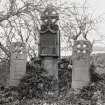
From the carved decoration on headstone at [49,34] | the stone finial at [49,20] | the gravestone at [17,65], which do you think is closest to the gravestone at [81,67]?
the carved decoration on headstone at [49,34]

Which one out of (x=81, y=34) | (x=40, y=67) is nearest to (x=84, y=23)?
(x=81, y=34)

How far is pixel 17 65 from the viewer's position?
8750 mm

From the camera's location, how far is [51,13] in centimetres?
885

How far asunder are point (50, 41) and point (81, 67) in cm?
165

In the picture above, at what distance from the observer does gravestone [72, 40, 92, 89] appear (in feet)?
26.7

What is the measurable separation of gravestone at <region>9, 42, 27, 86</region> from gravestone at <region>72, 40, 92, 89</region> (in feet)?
6.88

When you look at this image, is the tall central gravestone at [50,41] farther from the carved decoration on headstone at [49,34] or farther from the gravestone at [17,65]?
the gravestone at [17,65]

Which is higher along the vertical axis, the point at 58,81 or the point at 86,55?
the point at 86,55

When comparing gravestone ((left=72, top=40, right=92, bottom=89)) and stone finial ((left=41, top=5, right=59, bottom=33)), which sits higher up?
stone finial ((left=41, top=5, right=59, bottom=33))

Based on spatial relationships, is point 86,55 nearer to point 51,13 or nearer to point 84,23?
point 51,13

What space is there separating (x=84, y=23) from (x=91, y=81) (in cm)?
595

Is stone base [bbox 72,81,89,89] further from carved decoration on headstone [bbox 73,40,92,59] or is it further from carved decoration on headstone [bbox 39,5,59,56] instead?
carved decoration on headstone [bbox 39,5,59,56]

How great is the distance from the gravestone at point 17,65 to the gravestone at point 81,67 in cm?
210

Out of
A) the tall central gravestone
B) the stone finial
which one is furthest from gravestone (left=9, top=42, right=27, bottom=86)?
the stone finial
